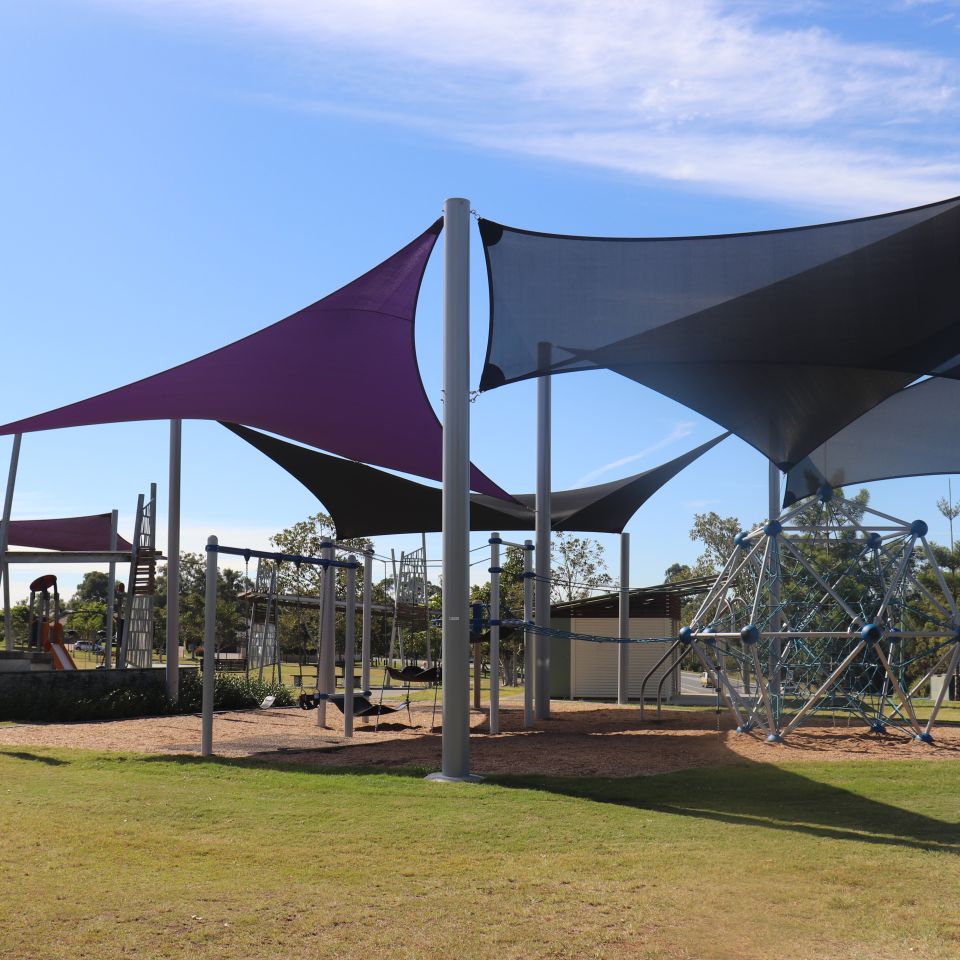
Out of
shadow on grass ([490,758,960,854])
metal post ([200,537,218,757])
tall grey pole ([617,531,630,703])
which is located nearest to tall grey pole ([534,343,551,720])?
tall grey pole ([617,531,630,703])

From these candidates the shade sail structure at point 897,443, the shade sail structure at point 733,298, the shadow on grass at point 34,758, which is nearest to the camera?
the shade sail structure at point 733,298

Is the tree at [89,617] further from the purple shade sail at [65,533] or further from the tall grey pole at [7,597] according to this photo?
the tall grey pole at [7,597]

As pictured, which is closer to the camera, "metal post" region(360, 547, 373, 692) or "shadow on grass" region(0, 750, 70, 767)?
"shadow on grass" region(0, 750, 70, 767)

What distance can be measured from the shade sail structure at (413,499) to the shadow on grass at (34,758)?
741 cm

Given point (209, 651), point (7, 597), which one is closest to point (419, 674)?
point (209, 651)

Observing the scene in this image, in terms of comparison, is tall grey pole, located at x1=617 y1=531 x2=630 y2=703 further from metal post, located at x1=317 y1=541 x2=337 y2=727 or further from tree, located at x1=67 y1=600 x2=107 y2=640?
tree, located at x1=67 y1=600 x2=107 y2=640

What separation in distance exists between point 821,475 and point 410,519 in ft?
25.4

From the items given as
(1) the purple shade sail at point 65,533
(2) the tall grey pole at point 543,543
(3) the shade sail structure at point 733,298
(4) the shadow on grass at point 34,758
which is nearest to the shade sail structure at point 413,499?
(2) the tall grey pole at point 543,543

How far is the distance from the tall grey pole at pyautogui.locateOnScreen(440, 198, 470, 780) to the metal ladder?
9400 mm

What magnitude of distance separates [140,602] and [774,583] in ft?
33.4

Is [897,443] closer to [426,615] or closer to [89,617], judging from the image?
[426,615]

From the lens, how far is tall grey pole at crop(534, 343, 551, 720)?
15.7 m

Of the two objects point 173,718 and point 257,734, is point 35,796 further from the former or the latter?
point 173,718

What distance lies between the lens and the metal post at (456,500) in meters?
8.80
